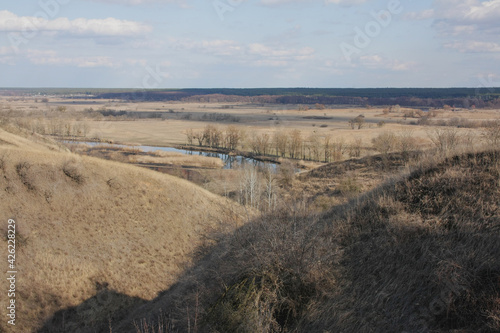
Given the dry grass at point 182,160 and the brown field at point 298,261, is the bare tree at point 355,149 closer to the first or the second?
the dry grass at point 182,160

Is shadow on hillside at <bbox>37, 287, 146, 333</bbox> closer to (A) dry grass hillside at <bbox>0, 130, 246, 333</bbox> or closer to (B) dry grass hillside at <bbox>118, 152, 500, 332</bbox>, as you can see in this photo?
(A) dry grass hillside at <bbox>0, 130, 246, 333</bbox>

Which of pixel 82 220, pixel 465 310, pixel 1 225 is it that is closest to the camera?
pixel 465 310

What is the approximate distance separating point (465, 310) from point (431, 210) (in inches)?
133

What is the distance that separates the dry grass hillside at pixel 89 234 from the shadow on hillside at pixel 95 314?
0.05 metres

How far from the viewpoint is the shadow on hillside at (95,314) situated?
1739 centimetres

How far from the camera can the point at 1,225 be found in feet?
68.6

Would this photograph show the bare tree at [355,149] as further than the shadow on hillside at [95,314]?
Yes

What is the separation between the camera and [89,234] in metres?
23.0

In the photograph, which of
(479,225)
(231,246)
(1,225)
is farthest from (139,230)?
(479,225)

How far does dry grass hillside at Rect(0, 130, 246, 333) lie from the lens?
723 inches

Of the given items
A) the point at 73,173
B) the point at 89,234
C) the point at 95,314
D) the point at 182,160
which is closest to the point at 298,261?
the point at 95,314

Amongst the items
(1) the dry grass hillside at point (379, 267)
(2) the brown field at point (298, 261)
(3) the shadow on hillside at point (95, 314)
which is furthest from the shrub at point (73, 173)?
(1) the dry grass hillside at point (379, 267)

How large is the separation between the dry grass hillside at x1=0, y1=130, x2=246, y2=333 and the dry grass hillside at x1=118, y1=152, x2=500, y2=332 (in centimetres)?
633

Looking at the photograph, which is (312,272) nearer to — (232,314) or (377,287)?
(377,287)
